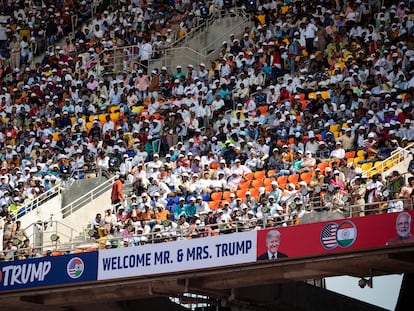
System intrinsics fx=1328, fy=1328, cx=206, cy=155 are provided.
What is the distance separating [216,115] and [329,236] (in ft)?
33.7

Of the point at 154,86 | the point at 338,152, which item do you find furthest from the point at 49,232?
the point at 154,86

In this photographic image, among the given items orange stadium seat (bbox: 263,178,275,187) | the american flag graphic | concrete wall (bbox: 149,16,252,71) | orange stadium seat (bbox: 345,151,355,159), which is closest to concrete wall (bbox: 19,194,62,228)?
orange stadium seat (bbox: 263,178,275,187)

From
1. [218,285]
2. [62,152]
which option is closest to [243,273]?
[218,285]

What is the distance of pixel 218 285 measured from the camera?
25797 millimetres

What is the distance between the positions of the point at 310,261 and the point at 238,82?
10538 mm

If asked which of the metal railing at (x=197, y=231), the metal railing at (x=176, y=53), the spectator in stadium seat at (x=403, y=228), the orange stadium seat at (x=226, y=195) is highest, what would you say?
the metal railing at (x=176, y=53)

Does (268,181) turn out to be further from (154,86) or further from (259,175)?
(154,86)

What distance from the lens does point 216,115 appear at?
109 ft

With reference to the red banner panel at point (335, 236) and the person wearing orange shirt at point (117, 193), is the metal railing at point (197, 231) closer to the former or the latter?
the red banner panel at point (335, 236)

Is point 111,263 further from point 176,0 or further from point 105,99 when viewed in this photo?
point 176,0

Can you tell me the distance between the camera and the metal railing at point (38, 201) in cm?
3177

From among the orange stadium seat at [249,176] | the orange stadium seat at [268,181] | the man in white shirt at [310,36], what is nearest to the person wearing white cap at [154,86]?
the man in white shirt at [310,36]

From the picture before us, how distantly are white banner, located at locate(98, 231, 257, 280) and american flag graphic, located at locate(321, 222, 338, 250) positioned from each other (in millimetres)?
1506

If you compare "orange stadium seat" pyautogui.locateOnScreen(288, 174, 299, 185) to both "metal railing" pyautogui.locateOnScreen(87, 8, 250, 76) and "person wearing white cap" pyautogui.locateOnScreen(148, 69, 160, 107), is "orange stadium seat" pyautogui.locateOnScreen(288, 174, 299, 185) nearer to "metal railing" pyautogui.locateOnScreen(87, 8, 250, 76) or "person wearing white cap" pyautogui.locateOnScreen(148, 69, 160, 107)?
"person wearing white cap" pyautogui.locateOnScreen(148, 69, 160, 107)
